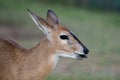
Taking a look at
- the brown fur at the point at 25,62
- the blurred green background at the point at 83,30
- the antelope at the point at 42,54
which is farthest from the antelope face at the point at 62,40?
the blurred green background at the point at 83,30

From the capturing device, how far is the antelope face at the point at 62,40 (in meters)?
9.17

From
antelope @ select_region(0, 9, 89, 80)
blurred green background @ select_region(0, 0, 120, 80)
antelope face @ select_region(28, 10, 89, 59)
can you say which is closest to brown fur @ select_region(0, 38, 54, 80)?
antelope @ select_region(0, 9, 89, 80)

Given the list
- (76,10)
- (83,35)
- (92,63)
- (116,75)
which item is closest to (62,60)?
(92,63)

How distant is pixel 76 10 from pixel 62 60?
15733 millimetres

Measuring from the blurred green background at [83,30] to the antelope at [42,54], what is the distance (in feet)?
13.1

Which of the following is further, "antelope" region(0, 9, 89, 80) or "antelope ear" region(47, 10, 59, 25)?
"antelope ear" region(47, 10, 59, 25)

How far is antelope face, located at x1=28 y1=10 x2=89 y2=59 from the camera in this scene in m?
9.17

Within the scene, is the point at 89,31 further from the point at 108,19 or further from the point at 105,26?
the point at 108,19

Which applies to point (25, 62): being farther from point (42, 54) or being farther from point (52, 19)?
point (52, 19)

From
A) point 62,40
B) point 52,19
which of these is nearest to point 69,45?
point 62,40

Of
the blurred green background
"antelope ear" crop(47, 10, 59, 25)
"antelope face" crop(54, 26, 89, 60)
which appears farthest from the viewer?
the blurred green background

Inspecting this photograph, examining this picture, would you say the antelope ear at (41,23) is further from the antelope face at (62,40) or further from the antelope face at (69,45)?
the antelope face at (69,45)

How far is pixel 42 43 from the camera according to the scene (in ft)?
31.0

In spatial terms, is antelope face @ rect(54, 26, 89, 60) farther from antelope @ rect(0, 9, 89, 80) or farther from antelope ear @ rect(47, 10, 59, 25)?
antelope ear @ rect(47, 10, 59, 25)
